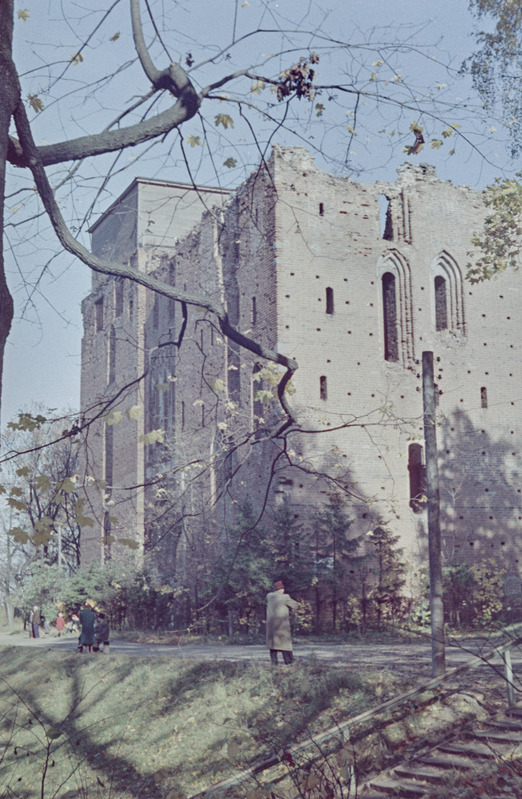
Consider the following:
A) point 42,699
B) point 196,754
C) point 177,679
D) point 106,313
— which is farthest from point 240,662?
point 106,313

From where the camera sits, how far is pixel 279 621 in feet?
46.3

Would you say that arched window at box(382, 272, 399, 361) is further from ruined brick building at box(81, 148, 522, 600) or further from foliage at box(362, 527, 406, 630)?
foliage at box(362, 527, 406, 630)

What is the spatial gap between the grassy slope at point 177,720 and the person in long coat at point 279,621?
0.34 metres

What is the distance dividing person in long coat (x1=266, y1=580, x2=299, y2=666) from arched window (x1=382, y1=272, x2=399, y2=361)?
12.5 metres

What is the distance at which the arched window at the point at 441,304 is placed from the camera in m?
26.1

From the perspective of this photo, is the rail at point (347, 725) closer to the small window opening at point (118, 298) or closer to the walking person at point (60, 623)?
the walking person at point (60, 623)

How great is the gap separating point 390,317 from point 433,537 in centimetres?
1389

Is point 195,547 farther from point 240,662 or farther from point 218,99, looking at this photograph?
point 218,99

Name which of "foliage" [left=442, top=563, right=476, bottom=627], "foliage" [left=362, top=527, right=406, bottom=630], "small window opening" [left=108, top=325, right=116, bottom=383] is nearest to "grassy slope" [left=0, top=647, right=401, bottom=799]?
"foliage" [left=362, top=527, right=406, bottom=630]

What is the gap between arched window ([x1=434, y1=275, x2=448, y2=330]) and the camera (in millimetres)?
26141

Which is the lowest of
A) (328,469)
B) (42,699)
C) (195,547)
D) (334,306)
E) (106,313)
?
(42,699)

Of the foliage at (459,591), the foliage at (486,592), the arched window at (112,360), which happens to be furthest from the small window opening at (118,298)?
the foliage at (459,591)

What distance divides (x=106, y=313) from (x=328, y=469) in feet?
62.5

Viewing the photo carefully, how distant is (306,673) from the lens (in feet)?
46.0
